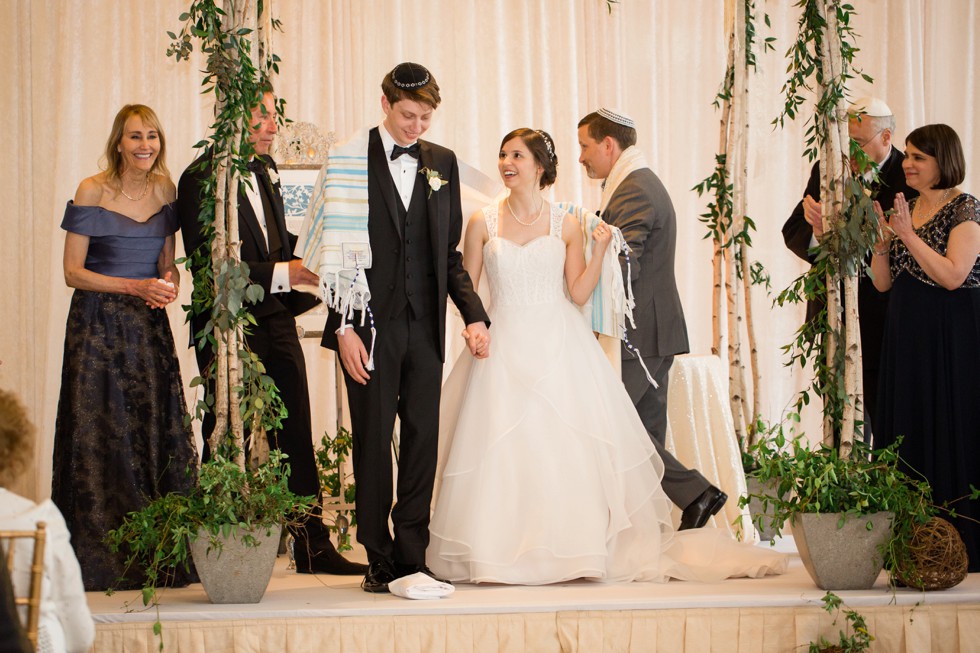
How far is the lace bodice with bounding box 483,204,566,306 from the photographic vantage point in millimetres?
3980

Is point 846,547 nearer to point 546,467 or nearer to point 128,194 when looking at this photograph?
point 546,467

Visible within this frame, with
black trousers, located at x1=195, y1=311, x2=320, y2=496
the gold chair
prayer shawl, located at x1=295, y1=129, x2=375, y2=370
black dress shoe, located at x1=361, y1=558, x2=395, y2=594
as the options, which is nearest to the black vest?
prayer shawl, located at x1=295, y1=129, x2=375, y2=370

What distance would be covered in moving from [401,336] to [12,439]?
1682 millimetres

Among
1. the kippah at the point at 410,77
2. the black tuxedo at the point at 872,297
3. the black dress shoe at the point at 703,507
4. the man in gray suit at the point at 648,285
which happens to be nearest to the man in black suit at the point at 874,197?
the black tuxedo at the point at 872,297

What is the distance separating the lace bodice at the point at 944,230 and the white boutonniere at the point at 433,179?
179cm

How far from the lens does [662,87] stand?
268 inches

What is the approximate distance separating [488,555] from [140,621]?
1122 mm

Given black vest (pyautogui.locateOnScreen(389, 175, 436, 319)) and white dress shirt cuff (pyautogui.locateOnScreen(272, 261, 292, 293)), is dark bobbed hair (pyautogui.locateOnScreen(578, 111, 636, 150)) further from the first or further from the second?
white dress shirt cuff (pyautogui.locateOnScreen(272, 261, 292, 293))

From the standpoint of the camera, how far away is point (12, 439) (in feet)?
6.61

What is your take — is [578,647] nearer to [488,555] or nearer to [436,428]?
[488,555]

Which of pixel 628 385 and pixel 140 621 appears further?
pixel 628 385

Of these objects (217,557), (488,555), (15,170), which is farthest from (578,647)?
(15,170)

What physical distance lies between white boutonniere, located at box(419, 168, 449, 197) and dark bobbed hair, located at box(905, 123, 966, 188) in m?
1.74

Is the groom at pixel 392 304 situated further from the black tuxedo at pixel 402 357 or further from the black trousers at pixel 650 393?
the black trousers at pixel 650 393
